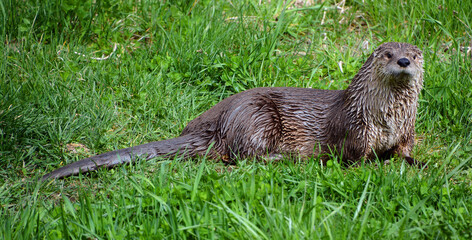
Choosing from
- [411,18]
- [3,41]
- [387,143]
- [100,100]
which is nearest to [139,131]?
[100,100]

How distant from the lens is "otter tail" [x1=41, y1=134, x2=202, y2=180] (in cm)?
273

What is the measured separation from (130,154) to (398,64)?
1.50 meters

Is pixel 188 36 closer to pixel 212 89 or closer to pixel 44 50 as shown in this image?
pixel 212 89

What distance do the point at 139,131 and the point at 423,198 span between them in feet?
6.03

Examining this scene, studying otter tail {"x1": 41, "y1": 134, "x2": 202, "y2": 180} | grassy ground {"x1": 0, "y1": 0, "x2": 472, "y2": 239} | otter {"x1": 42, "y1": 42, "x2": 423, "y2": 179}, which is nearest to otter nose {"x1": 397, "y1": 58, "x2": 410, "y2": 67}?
otter {"x1": 42, "y1": 42, "x2": 423, "y2": 179}

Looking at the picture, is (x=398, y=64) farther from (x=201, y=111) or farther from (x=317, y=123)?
(x=201, y=111)

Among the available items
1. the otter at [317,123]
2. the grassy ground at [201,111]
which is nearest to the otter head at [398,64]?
the otter at [317,123]

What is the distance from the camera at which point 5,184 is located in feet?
8.79

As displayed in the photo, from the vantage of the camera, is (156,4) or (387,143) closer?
(387,143)

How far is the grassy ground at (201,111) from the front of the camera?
2090mm

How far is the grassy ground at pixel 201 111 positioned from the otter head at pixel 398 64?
461 millimetres

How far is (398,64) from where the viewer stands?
2.78 meters

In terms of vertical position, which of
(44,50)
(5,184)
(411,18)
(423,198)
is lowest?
(5,184)

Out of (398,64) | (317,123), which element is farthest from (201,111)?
(398,64)
